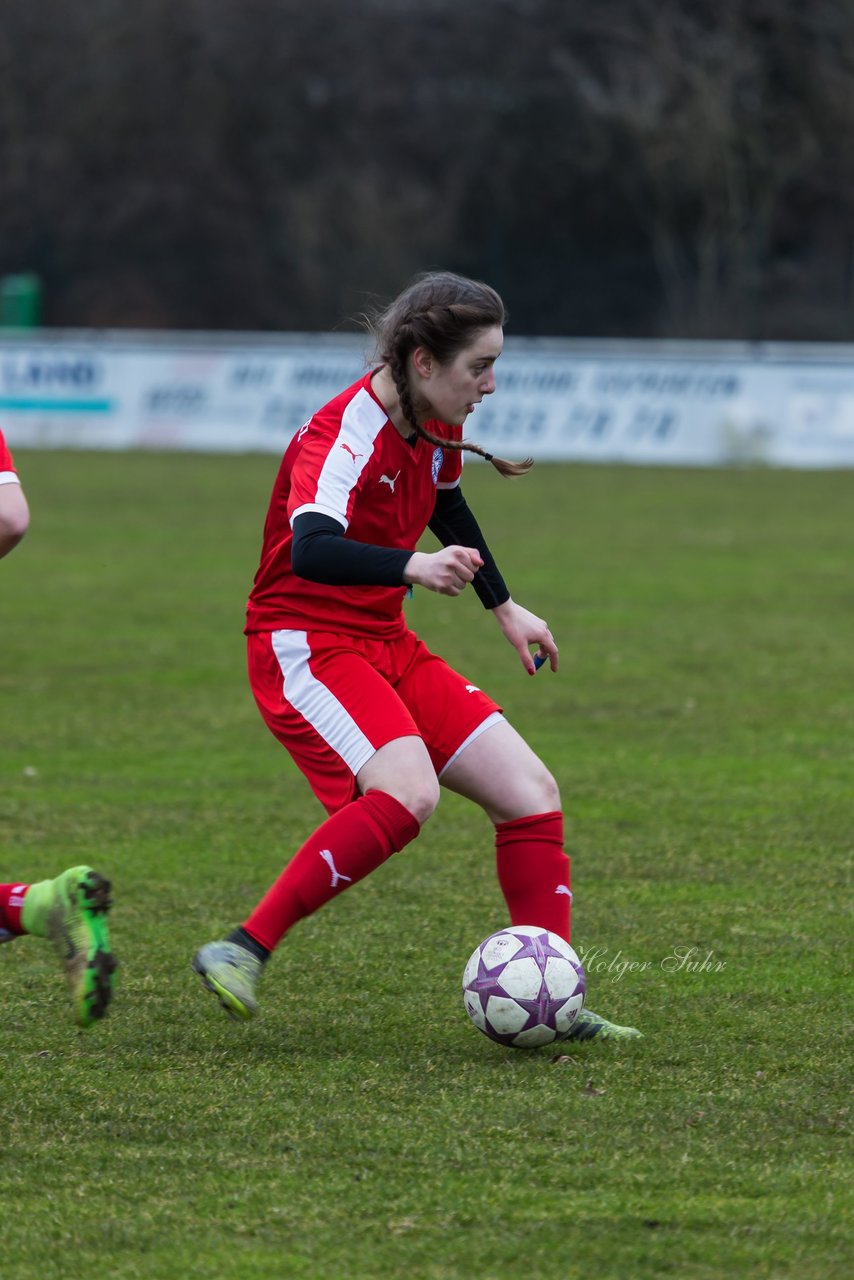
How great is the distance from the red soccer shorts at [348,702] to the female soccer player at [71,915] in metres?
0.58

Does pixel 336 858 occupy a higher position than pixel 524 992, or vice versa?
pixel 336 858

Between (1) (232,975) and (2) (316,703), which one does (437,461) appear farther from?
(1) (232,975)

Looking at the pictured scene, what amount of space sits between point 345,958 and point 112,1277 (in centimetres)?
194

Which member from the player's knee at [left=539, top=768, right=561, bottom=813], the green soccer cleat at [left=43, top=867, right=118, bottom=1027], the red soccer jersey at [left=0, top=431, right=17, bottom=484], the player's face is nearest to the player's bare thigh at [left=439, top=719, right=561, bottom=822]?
the player's knee at [left=539, top=768, right=561, bottom=813]

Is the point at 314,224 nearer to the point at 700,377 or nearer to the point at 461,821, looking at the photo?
the point at 700,377

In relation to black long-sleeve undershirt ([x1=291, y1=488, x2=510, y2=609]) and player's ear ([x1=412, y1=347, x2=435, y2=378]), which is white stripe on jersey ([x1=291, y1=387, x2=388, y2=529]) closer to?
black long-sleeve undershirt ([x1=291, y1=488, x2=510, y2=609])

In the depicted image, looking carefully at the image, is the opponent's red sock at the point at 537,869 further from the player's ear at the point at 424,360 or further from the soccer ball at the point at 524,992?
the player's ear at the point at 424,360

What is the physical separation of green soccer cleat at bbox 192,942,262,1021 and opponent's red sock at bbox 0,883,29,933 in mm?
384

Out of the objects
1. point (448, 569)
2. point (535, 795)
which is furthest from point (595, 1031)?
point (448, 569)

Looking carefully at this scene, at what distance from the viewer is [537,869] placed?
4.23m

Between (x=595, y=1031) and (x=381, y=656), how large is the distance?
94 cm

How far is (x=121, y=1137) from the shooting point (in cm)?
349

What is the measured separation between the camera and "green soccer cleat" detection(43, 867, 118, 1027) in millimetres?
3717

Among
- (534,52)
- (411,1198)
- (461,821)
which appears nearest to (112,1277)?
(411,1198)
